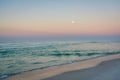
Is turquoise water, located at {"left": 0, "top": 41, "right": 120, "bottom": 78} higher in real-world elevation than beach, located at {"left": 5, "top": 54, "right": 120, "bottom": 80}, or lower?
higher

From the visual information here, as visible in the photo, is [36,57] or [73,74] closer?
[73,74]

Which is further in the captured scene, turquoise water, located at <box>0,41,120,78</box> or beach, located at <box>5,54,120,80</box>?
turquoise water, located at <box>0,41,120,78</box>

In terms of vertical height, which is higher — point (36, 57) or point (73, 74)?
point (36, 57)

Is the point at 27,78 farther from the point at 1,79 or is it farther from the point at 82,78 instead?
the point at 82,78

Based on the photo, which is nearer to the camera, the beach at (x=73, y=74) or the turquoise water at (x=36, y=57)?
the beach at (x=73, y=74)

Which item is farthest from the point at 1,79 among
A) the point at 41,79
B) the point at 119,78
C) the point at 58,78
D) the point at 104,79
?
the point at 119,78

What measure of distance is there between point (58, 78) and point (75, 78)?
0.78 meters

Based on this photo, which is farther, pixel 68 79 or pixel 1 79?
pixel 1 79

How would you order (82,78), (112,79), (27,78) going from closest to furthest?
(112,79) < (82,78) < (27,78)

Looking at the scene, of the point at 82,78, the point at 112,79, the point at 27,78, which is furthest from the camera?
the point at 27,78

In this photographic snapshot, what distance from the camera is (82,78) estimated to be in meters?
7.96

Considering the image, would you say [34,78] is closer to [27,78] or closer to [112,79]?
[27,78]

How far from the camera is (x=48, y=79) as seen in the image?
8.10m

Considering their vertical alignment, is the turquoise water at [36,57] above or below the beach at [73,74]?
above
